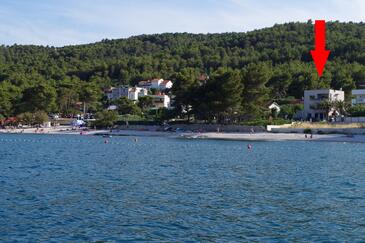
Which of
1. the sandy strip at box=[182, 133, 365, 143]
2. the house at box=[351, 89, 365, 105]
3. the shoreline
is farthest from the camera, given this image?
the house at box=[351, 89, 365, 105]

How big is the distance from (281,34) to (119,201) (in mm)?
160129

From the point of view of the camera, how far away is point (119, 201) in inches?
807

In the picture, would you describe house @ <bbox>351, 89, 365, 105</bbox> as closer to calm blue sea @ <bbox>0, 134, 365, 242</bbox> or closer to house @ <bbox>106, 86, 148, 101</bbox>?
house @ <bbox>106, 86, 148, 101</bbox>

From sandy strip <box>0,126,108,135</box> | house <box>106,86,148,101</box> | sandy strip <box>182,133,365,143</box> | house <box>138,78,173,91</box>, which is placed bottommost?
sandy strip <box>182,133,365,143</box>

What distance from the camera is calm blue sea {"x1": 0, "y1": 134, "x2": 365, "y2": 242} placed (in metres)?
15.4

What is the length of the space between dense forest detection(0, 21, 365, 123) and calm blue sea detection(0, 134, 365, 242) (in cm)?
4707

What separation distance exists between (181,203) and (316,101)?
259 feet

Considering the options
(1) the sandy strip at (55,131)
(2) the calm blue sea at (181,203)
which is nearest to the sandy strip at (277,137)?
(1) the sandy strip at (55,131)

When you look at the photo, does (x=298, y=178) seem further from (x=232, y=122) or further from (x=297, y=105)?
(x=297, y=105)

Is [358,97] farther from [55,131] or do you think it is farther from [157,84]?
[157,84]

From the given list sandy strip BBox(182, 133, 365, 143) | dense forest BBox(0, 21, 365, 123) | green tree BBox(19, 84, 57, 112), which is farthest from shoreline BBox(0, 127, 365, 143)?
green tree BBox(19, 84, 57, 112)

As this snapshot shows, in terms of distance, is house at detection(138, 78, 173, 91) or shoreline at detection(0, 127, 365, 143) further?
→ house at detection(138, 78, 173, 91)

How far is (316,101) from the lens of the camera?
95.1 meters

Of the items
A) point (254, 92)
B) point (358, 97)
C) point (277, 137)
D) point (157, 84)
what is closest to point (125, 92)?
point (157, 84)
